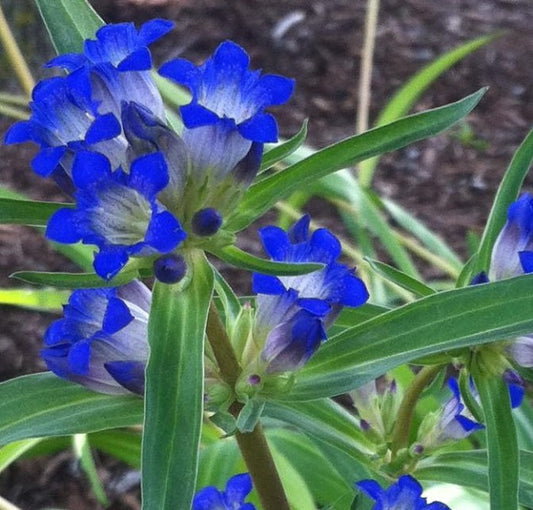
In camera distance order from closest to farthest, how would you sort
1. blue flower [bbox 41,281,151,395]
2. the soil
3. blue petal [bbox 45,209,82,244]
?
blue petal [bbox 45,209,82,244], blue flower [bbox 41,281,151,395], the soil

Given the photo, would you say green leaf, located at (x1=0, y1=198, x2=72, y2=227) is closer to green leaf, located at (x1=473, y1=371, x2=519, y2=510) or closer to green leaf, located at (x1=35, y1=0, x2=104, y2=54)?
green leaf, located at (x1=35, y1=0, x2=104, y2=54)

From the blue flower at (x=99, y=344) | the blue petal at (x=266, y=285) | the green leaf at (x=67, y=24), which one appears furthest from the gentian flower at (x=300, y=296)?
the green leaf at (x=67, y=24)

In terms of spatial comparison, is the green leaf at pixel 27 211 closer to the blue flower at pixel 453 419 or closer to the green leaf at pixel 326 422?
the green leaf at pixel 326 422

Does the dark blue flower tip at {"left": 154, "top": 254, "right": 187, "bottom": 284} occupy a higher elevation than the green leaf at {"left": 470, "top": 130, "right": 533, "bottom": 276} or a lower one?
lower

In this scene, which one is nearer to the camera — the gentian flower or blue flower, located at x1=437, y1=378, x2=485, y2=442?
the gentian flower

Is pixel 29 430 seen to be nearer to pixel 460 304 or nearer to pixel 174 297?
pixel 174 297

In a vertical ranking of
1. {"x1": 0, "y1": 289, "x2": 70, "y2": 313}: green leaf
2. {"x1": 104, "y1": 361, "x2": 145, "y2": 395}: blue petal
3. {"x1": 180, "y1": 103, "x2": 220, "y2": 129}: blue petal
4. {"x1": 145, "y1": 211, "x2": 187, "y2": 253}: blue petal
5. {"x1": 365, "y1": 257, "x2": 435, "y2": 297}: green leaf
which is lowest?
{"x1": 104, "y1": 361, "x2": 145, "y2": 395}: blue petal

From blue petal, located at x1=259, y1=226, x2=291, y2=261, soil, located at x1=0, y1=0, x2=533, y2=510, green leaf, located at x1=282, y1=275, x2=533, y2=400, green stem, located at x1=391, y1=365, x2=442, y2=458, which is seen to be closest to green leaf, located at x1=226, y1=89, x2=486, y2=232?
blue petal, located at x1=259, y1=226, x2=291, y2=261

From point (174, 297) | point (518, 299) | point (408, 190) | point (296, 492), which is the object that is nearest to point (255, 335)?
point (174, 297)
